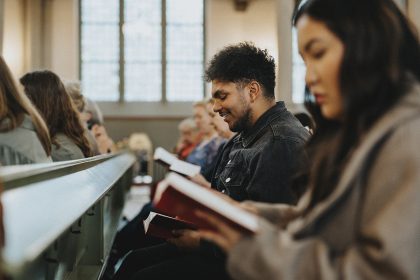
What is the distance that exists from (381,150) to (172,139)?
13.1 metres

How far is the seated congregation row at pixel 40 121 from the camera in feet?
9.26

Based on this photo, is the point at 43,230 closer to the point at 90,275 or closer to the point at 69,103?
the point at 90,275

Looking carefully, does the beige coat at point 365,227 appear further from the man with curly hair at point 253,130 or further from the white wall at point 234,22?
the white wall at point 234,22

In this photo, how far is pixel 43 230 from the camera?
1.28m

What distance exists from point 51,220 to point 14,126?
1.53 meters

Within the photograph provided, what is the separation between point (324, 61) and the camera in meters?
1.30

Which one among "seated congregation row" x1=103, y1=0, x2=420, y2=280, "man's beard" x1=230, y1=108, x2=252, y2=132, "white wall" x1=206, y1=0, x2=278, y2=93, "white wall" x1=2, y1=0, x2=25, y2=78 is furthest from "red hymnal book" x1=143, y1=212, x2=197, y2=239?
"white wall" x1=206, y1=0, x2=278, y2=93

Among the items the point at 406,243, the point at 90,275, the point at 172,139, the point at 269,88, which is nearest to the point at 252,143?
the point at 269,88

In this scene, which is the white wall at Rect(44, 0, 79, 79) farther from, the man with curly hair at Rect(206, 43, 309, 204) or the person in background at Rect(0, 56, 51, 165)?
the man with curly hair at Rect(206, 43, 309, 204)

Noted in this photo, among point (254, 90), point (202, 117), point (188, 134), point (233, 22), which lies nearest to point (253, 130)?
point (254, 90)

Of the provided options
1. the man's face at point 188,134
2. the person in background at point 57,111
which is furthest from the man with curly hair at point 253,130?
the man's face at point 188,134

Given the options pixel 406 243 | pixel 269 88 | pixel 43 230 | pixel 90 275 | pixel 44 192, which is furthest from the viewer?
pixel 90 275

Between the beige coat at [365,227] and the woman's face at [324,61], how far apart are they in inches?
4.9

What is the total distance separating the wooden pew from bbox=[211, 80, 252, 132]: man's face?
2.17 feet
